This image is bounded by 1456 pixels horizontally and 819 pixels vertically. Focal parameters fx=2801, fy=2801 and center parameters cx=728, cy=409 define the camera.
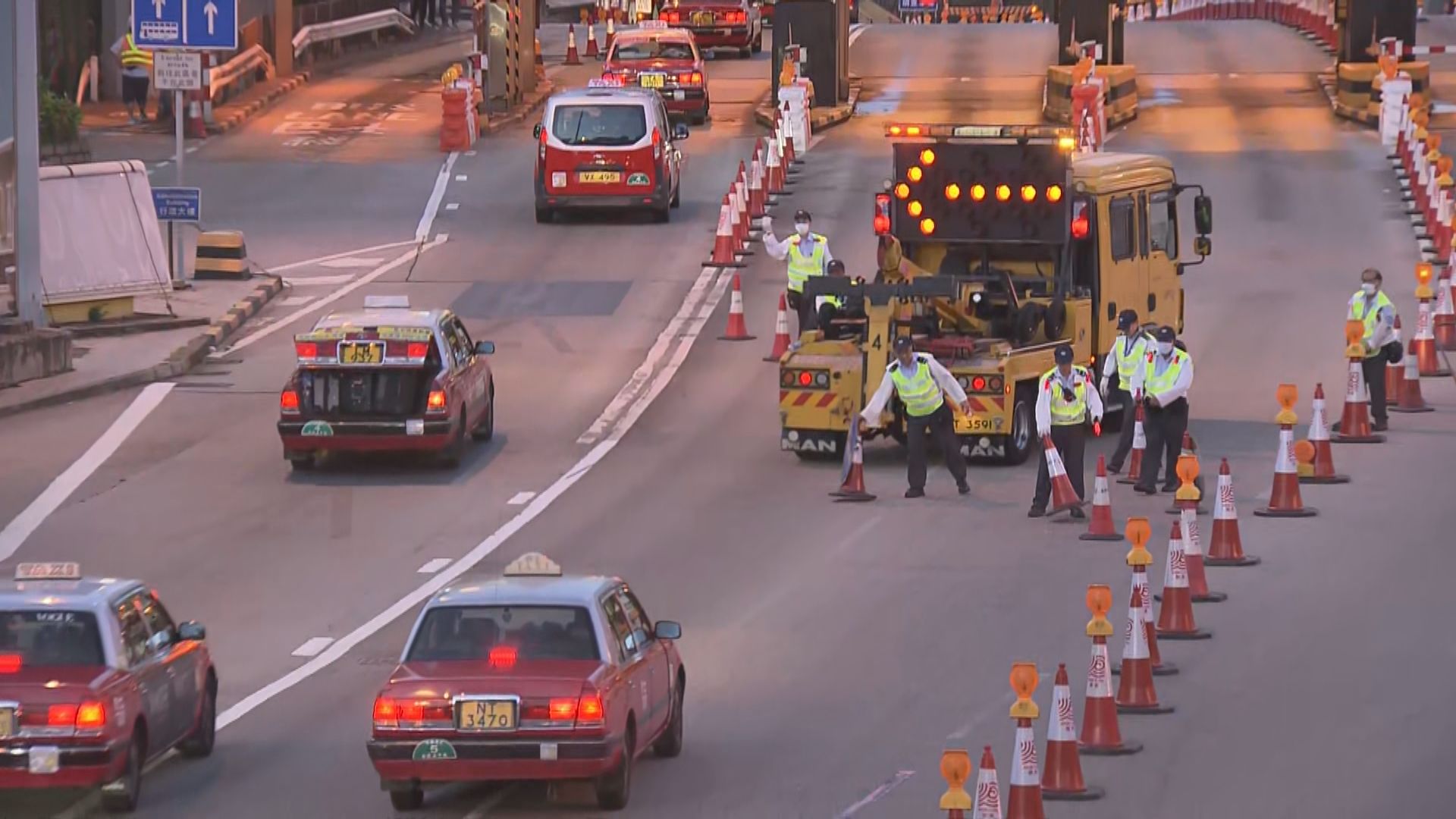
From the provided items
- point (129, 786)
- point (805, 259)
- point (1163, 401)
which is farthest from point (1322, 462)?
point (129, 786)

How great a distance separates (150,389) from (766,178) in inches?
603

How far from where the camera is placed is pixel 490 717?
1353 cm

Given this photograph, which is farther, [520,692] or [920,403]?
[920,403]

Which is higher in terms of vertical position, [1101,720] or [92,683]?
[92,683]

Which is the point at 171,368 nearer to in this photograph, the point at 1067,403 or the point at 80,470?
the point at 80,470

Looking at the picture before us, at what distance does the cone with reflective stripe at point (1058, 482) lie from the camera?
2255cm

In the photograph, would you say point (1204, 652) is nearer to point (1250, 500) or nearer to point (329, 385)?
point (1250, 500)

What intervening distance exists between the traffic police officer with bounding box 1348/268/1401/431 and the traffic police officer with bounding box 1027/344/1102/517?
460 centimetres

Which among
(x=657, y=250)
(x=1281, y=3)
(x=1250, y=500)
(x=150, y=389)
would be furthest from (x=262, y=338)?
(x=1281, y=3)

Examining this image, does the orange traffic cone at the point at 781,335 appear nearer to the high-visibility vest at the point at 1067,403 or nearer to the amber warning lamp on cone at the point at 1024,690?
the high-visibility vest at the point at 1067,403

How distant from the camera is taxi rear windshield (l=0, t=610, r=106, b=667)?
46.3ft

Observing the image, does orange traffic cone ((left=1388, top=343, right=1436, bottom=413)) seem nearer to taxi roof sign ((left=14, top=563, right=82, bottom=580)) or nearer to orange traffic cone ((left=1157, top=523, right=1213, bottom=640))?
orange traffic cone ((left=1157, top=523, right=1213, bottom=640))

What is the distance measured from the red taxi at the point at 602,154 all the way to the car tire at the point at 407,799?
89.0ft

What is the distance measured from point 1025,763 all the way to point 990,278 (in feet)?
46.2
